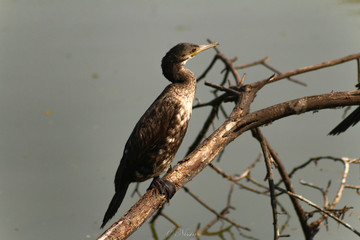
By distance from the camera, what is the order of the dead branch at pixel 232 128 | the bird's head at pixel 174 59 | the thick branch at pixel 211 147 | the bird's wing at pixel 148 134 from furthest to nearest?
the bird's head at pixel 174 59
the bird's wing at pixel 148 134
the dead branch at pixel 232 128
the thick branch at pixel 211 147

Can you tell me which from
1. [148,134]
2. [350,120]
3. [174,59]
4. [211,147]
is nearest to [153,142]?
[148,134]

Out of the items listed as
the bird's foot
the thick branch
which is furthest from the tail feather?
the bird's foot

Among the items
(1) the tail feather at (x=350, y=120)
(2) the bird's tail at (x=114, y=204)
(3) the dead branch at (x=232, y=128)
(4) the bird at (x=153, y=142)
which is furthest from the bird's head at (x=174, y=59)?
(1) the tail feather at (x=350, y=120)

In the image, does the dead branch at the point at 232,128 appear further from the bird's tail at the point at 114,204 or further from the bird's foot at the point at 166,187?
the bird's tail at the point at 114,204

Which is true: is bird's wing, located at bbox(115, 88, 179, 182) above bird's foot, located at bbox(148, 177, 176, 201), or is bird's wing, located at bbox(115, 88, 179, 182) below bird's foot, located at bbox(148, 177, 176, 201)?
above

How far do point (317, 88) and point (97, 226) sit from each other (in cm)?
212

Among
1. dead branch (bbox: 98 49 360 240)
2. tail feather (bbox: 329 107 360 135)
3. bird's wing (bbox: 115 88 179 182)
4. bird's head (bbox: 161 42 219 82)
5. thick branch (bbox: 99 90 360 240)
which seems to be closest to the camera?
thick branch (bbox: 99 90 360 240)

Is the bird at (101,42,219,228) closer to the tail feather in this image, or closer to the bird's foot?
the bird's foot

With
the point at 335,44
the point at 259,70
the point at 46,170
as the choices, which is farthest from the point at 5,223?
the point at 335,44

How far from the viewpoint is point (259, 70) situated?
4.48 meters

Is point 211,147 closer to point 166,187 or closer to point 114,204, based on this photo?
point 166,187

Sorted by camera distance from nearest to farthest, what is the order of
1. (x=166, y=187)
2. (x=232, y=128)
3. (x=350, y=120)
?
(x=166, y=187)
(x=232, y=128)
(x=350, y=120)

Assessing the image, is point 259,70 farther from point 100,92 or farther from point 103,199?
point 103,199

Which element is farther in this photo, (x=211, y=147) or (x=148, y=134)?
(x=148, y=134)
